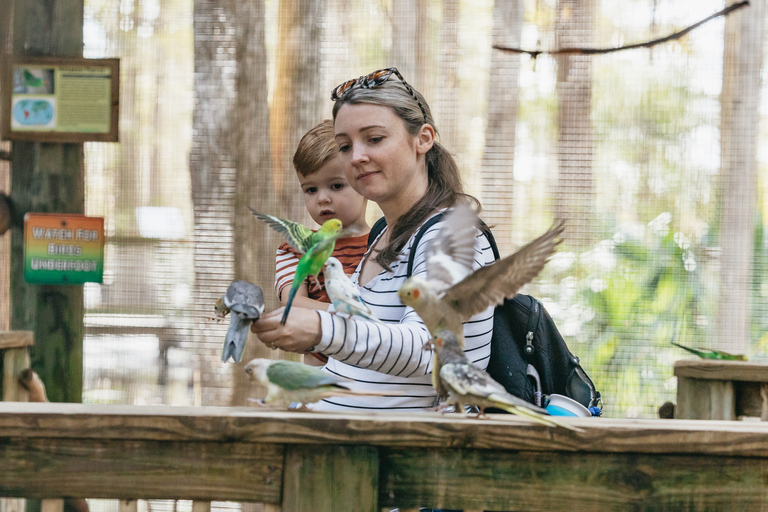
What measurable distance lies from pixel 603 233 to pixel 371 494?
1.99 m

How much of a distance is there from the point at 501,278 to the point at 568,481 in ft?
1.18

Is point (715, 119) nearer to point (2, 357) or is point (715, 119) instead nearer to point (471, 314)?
point (471, 314)

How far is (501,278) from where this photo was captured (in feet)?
3.82

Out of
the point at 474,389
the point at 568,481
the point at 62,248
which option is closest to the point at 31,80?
the point at 62,248

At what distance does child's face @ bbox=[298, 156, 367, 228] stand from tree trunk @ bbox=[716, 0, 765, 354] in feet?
5.38

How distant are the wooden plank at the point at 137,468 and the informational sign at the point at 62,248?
1.71 meters

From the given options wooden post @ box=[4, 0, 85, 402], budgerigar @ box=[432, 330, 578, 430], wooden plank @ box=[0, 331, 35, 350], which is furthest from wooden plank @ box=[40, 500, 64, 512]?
wooden post @ box=[4, 0, 85, 402]

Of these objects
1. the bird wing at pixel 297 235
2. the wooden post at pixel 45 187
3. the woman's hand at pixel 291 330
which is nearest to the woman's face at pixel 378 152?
the bird wing at pixel 297 235

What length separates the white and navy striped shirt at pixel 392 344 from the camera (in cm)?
122

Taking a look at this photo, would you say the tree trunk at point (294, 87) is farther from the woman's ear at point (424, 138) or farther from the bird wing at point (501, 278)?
the bird wing at point (501, 278)

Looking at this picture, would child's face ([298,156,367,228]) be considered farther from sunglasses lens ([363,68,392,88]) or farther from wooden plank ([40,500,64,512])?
wooden plank ([40,500,64,512])

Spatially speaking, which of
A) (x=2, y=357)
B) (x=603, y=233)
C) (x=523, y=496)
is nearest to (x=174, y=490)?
(x=523, y=496)

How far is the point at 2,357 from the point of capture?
250 cm

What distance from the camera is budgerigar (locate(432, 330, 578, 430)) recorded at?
110cm
